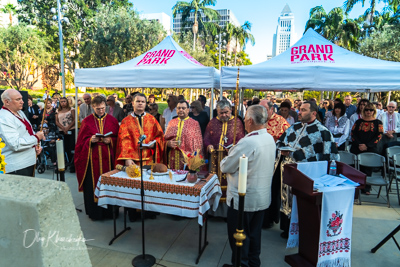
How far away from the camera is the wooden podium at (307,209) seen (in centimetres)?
279

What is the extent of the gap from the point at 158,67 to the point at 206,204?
3.55 meters

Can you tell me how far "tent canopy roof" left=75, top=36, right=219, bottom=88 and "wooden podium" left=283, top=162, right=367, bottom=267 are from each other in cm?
287

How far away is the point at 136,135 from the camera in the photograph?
14.4ft

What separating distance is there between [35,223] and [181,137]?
3.68m

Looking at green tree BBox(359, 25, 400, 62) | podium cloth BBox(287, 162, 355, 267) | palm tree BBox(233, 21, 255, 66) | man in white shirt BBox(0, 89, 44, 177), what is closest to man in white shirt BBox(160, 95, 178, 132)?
man in white shirt BBox(0, 89, 44, 177)

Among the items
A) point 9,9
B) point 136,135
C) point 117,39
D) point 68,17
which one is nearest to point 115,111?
point 136,135

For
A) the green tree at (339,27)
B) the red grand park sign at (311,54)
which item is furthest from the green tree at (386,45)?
the red grand park sign at (311,54)

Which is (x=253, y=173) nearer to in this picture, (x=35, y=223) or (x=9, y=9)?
(x=35, y=223)

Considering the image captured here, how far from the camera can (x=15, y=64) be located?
25281 mm

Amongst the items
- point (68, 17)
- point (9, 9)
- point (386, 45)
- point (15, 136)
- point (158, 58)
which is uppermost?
point (9, 9)

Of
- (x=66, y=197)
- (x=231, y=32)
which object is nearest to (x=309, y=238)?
(x=66, y=197)

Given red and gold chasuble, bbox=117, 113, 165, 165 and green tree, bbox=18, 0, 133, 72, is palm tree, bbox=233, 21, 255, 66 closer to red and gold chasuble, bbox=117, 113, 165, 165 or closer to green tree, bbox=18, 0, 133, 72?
green tree, bbox=18, 0, 133, 72

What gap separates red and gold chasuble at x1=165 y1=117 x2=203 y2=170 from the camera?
4.57 metres

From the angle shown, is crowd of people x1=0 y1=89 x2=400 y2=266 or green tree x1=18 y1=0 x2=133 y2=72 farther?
green tree x1=18 y1=0 x2=133 y2=72
